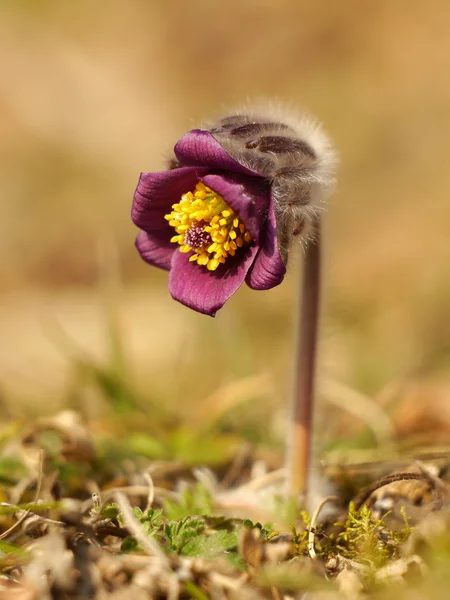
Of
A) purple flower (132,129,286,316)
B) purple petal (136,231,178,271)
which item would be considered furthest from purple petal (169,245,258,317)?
purple petal (136,231,178,271)

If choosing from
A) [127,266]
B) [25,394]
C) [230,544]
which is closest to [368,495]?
[230,544]

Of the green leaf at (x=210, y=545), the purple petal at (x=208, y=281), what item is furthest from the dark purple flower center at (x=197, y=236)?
the green leaf at (x=210, y=545)

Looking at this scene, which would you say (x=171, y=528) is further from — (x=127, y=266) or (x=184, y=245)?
(x=127, y=266)

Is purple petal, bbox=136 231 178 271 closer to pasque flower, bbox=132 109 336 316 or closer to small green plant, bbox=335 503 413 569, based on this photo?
pasque flower, bbox=132 109 336 316

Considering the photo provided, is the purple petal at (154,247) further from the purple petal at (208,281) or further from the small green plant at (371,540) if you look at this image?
the small green plant at (371,540)

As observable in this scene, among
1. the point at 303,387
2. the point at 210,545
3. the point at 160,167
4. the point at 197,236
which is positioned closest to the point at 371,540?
the point at 210,545

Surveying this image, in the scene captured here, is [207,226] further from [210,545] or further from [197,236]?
[210,545]
